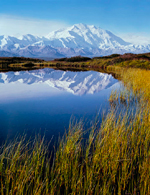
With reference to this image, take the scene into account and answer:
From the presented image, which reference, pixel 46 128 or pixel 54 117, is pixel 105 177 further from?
pixel 54 117

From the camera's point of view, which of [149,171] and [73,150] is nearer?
[149,171]

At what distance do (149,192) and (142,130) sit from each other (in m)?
3.21

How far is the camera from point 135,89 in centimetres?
1662

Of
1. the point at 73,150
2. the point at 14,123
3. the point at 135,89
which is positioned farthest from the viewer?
the point at 135,89

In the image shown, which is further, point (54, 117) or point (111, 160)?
point (54, 117)

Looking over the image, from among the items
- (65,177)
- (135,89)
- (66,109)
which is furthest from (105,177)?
(135,89)

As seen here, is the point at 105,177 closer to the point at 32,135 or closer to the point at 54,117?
the point at 32,135

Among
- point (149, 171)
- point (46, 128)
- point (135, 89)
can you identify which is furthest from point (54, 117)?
point (135, 89)

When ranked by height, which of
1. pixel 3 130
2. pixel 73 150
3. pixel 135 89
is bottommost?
pixel 3 130

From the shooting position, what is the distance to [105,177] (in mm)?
4434

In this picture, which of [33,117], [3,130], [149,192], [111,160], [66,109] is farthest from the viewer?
[66,109]

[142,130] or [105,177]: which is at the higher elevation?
[142,130]

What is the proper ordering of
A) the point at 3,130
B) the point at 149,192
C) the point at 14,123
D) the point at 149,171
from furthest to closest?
the point at 14,123 → the point at 3,130 → the point at 149,171 → the point at 149,192

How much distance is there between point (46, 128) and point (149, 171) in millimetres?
6213
